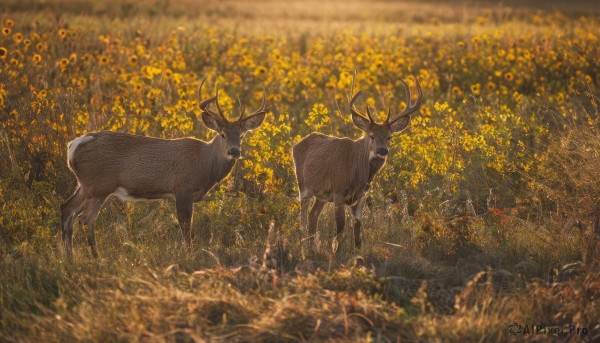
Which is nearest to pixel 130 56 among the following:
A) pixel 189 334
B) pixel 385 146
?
pixel 385 146

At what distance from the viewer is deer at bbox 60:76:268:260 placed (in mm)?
8914

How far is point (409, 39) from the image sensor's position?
825 inches

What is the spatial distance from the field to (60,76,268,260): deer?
329 millimetres

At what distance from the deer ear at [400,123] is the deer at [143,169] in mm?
1452

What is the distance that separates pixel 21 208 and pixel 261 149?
9.31ft

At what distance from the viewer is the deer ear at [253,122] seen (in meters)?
9.40

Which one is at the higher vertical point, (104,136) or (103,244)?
(104,136)

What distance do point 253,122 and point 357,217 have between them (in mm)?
1687

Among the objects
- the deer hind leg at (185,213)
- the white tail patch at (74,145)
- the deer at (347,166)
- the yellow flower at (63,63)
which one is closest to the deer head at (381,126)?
the deer at (347,166)

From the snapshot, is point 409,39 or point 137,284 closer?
point 137,284

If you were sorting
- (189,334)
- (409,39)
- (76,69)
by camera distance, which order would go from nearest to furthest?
(189,334) → (76,69) → (409,39)

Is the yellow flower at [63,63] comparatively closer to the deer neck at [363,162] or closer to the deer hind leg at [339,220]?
the deer neck at [363,162]

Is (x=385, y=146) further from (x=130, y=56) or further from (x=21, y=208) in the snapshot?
(x=130, y=56)

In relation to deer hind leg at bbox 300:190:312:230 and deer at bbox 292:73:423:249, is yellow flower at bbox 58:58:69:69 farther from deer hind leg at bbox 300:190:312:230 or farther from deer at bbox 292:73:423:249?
deer hind leg at bbox 300:190:312:230
